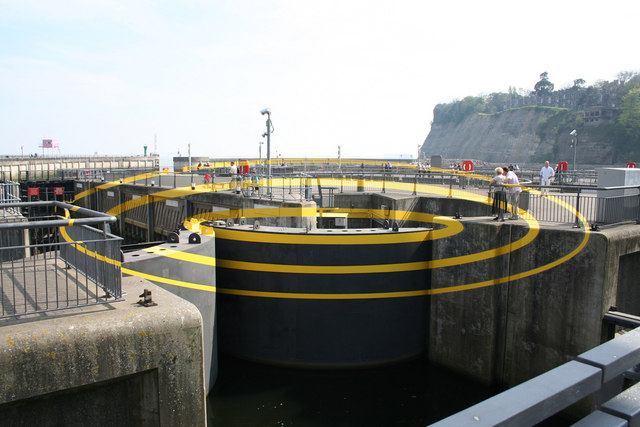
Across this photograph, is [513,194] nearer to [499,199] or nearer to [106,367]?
[499,199]

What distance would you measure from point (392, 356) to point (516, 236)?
13.3 ft

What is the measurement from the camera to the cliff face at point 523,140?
122375 mm

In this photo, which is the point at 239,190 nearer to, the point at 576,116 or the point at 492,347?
the point at 492,347

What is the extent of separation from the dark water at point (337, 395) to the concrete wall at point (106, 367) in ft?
17.3

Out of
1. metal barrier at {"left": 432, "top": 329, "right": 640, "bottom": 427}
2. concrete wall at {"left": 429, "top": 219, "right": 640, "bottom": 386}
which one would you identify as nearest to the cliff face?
concrete wall at {"left": 429, "top": 219, "right": 640, "bottom": 386}

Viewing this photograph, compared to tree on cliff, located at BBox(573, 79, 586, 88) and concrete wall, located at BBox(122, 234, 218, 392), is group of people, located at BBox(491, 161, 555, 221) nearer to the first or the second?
concrete wall, located at BBox(122, 234, 218, 392)

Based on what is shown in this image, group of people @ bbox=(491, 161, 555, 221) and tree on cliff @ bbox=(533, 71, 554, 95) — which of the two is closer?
group of people @ bbox=(491, 161, 555, 221)

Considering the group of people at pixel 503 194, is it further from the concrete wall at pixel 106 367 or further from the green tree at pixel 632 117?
the green tree at pixel 632 117

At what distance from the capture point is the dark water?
32.5 ft

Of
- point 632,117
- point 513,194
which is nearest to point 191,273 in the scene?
point 513,194

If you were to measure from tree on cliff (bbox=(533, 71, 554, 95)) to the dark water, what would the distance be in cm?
19582

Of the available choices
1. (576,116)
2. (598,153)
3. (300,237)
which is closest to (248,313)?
(300,237)

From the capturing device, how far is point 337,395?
1062cm

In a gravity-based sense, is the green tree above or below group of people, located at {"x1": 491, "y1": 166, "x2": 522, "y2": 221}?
above
